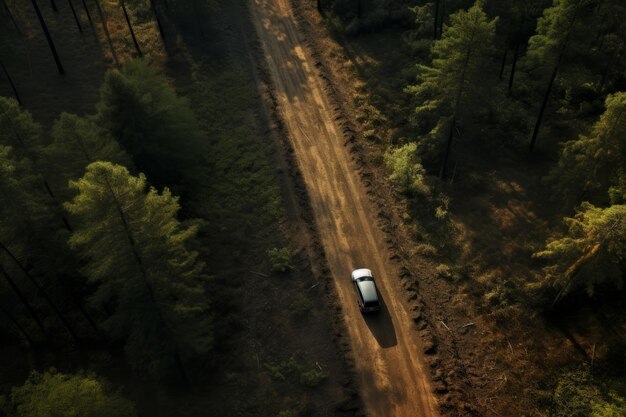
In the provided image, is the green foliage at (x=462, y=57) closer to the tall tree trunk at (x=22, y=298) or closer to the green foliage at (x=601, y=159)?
the green foliage at (x=601, y=159)

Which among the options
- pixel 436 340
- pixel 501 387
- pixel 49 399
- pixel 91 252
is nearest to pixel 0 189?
pixel 91 252

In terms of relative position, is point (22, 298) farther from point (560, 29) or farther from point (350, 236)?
point (560, 29)

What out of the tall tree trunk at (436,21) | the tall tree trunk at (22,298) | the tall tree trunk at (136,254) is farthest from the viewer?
the tall tree trunk at (436,21)

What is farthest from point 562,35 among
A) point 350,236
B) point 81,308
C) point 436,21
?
point 81,308

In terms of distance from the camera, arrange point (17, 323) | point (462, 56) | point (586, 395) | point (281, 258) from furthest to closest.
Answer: point (281, 258) → point (462, 56) → point (17, 323) → point (586, 395)

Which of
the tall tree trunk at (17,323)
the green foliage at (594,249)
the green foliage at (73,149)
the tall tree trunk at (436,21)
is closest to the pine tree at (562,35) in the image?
the green foliage at (594,249)

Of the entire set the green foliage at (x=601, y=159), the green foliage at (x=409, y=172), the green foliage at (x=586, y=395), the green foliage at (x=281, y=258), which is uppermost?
the green foliage at (x=601, y=159)

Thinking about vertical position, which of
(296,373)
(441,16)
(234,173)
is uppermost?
(441,16)
